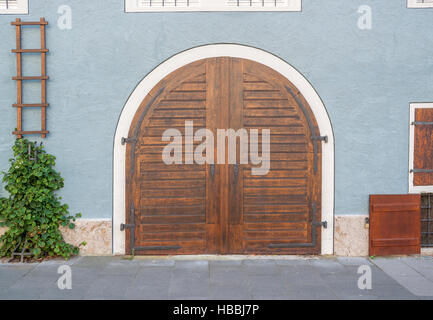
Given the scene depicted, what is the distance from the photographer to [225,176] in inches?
236

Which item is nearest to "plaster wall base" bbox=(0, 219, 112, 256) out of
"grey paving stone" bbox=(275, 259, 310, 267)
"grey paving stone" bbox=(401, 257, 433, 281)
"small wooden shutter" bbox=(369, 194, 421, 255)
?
"grey paving stone" bbox=(275, 259, 310, 267)

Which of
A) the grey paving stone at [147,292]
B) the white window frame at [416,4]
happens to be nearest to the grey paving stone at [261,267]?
the grey paving stone at [147,292]

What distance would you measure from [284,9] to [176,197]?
2.97 m

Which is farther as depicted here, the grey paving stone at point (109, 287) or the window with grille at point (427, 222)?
the window with grille at point (427, 222)

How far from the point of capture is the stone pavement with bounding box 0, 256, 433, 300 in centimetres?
471

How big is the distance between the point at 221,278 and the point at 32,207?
2679mm

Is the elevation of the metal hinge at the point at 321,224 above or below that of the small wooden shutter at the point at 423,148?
below

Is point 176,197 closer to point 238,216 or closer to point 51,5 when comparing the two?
point 238,216

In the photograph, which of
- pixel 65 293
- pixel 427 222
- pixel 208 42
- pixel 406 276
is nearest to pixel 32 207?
pixel 65 293

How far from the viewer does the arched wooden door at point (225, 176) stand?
19.5 feet

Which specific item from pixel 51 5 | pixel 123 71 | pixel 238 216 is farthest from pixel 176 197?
pixel 51 5

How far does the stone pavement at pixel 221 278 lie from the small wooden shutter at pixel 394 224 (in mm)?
176

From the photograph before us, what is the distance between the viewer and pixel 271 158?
602cm

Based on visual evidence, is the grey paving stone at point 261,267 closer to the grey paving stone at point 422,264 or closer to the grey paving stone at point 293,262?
the grey paving stone at point 293,262
